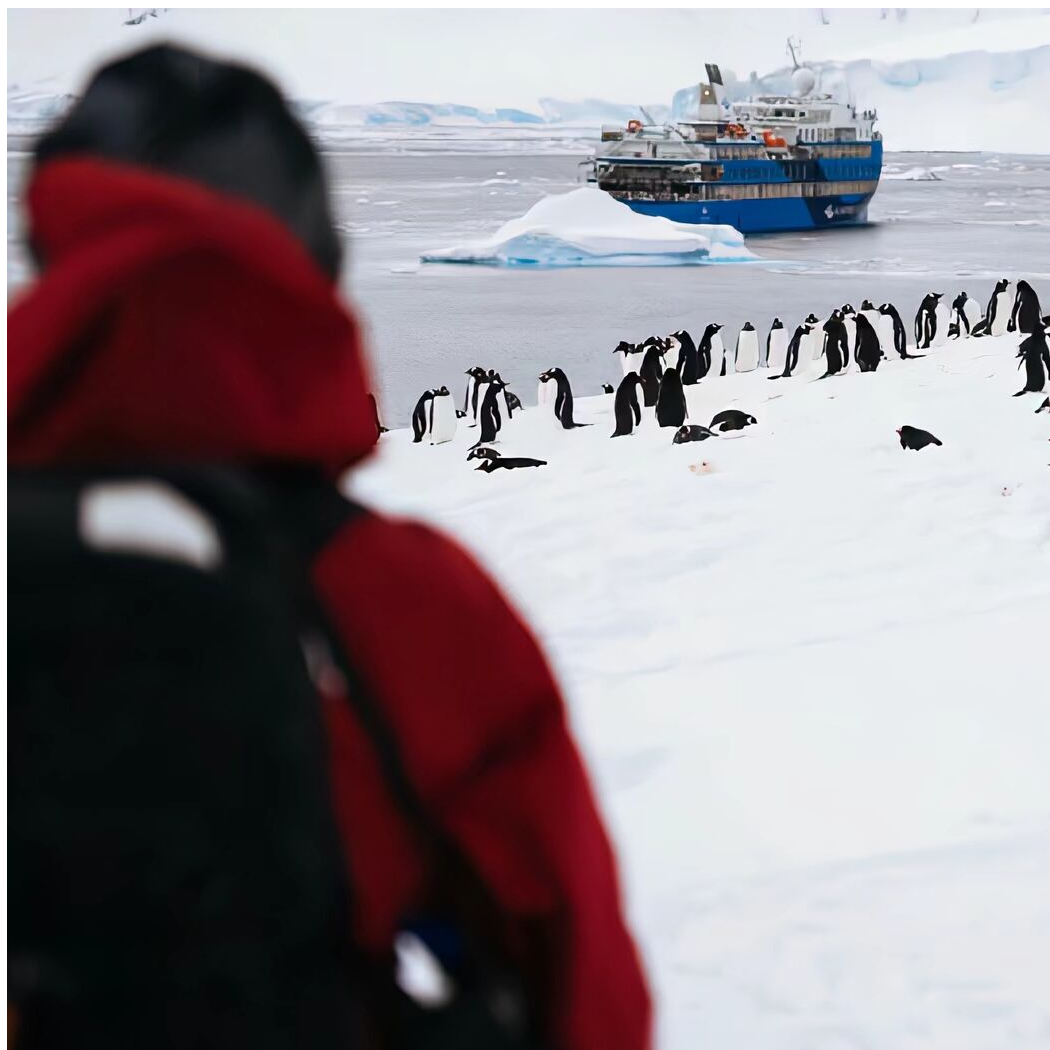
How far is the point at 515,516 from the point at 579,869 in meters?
3.26

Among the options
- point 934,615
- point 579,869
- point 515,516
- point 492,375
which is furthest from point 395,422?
point 579,869

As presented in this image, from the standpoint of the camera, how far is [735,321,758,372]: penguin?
754 cm

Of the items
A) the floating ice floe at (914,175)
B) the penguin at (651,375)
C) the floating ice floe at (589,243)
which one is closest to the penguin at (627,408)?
the penguin at (651,375)

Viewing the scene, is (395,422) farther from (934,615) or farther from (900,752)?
(900,752)

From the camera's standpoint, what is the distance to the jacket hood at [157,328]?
1.33 ft

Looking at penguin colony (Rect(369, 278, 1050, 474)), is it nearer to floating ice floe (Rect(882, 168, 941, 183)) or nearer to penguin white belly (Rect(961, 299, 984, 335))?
penguin white belly (Rect(961, 299, 984, 335))

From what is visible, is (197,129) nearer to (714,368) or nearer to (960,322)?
(714,368)

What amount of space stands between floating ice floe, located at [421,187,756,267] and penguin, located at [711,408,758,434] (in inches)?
459

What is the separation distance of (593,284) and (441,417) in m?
8.57

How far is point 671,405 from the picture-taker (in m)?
5.20

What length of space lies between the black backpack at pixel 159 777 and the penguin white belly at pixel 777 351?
7.16 m

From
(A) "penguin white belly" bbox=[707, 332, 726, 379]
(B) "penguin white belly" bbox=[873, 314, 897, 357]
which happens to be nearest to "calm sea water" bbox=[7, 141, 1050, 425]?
(A) "penguin white belly" bbox=[707, 332, 726, 379]

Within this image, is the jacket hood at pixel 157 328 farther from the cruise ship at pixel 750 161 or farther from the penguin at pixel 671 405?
the cruise ship at pixel 750 161

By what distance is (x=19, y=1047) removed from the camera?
0.40 metres
